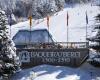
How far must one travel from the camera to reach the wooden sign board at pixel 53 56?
4991 centimetres

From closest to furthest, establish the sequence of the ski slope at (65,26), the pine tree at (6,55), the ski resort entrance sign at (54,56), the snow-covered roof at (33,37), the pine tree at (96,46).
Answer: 1. the pine tree at (6,55)
2. the pine tree at (96,46)
3. the ski resort entrance sign at (54,56)
4. the snow-covered roof at (33,37)
5. the ski slope at (65,26)

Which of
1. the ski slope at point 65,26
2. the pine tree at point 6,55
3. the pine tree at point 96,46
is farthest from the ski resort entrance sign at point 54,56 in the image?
the ski slope at point 65,26

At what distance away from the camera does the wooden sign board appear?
49.9 metres

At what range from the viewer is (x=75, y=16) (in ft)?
336

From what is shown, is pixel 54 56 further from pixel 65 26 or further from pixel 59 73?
pixel 65 26

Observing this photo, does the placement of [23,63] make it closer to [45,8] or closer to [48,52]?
[48,52]

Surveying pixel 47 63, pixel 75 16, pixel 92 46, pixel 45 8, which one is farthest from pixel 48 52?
pixel 45 8

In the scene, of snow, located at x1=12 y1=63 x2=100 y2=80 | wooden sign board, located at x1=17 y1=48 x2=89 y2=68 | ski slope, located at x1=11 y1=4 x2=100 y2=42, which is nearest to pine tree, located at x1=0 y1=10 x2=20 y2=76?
snow, located at x1=12 y1=63 x2=100 y2=80

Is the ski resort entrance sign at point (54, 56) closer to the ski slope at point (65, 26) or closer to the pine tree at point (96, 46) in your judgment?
the pine tree at point (96, 46)

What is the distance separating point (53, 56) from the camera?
5034 centimetres

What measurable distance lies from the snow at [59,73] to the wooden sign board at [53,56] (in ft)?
4.10

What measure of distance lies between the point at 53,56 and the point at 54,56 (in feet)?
0.33

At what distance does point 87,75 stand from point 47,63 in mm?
5639

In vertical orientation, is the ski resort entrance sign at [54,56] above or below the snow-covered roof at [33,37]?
below
